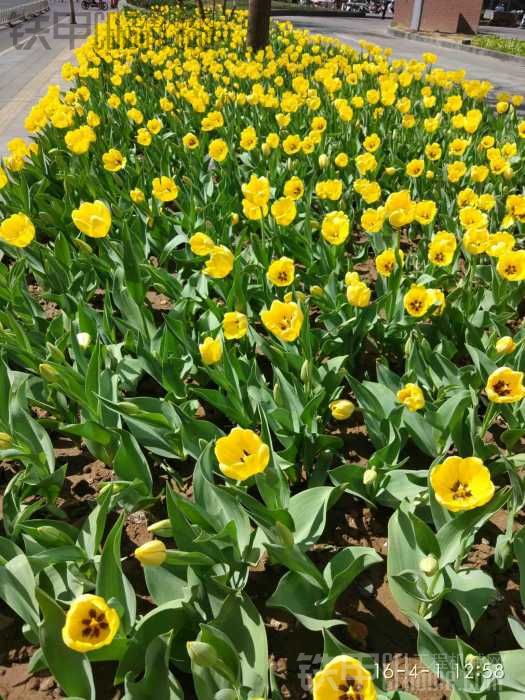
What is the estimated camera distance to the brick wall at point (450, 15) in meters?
24.8

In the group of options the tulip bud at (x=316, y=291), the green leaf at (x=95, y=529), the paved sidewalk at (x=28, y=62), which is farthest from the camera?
the paved sidewalk at (x=28, y=62)

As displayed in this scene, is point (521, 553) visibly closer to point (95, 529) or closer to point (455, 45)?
point (95, 529)

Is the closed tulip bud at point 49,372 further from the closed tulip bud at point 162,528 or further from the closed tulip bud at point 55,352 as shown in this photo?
the closed tulip bud at point 162,528

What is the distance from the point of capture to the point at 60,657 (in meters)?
1.30

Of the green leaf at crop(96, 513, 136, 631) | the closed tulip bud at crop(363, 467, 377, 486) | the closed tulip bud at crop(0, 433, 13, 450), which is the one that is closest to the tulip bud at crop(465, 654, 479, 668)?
the closed tulip bud at crop(363, 467, 377, 486)

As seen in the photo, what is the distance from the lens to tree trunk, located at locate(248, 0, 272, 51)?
824 cm

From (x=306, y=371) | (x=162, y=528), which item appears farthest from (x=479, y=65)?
(x=162, y=528)

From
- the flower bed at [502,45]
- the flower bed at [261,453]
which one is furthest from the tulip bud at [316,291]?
the flower bed at [502,45]

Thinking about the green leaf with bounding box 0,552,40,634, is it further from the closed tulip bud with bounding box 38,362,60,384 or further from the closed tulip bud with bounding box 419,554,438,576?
the closed tulip bud with bounding box 419,554,438,576

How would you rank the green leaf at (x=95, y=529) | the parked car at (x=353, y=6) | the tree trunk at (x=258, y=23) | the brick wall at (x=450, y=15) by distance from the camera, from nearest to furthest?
the green leaf at (x=95, y=529)
the tree trunk at (x=258, y=23)
the brick wall at (x=450, y=15)
the parked car at (x=353, y=6)

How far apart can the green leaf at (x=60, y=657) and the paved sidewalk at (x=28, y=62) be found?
553cm

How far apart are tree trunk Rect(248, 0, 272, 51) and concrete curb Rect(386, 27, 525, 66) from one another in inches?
431

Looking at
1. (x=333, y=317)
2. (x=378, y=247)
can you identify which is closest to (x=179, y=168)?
(x=378, y=247)

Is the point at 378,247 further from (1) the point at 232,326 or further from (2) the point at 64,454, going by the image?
(2) the point at 64,454
